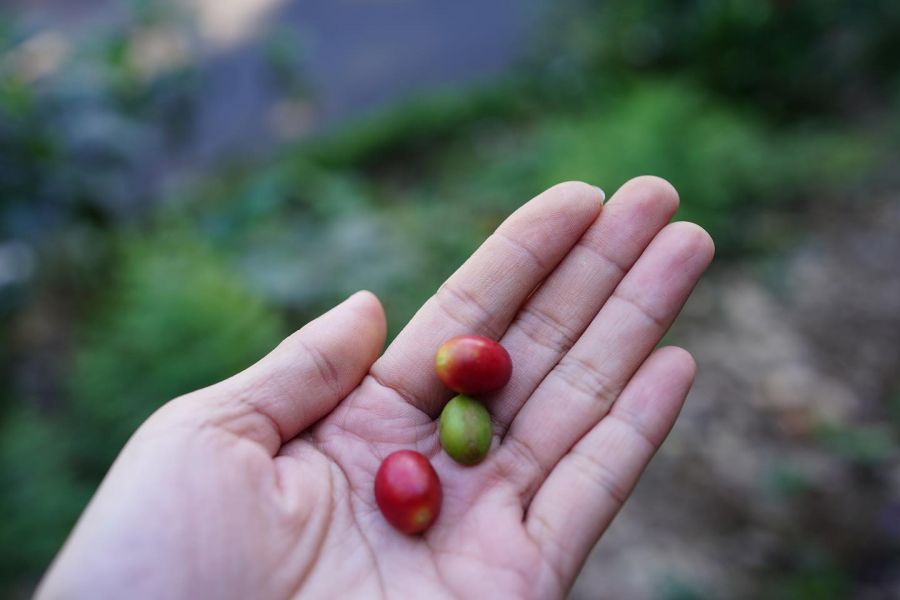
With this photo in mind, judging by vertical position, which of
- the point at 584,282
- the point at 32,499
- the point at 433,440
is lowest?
the point at 32,499

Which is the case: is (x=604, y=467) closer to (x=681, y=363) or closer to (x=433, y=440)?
(x=681, y=363)

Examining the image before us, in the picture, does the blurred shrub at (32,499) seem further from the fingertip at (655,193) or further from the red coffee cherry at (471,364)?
the fingertip at (655,193)

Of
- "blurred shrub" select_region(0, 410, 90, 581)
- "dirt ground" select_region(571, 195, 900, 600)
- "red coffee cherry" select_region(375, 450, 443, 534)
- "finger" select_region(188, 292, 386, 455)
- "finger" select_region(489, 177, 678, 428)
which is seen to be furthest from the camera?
"dirt ground" select_region(571, 195, 900, 600)

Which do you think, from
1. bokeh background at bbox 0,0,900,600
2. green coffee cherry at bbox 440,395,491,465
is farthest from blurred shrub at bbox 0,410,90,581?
green coffee cherry at bbox 440,395,491,465

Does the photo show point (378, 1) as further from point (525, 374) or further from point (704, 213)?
point (525, 374)

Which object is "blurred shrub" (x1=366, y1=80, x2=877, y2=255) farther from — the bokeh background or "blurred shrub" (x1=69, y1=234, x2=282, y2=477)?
"blurred shrub" (x1=69, y1=234, x2=282, y2=477)

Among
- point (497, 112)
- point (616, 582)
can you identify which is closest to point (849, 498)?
point (616, 582)

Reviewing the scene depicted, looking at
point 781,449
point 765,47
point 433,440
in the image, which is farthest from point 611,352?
point 765,47
